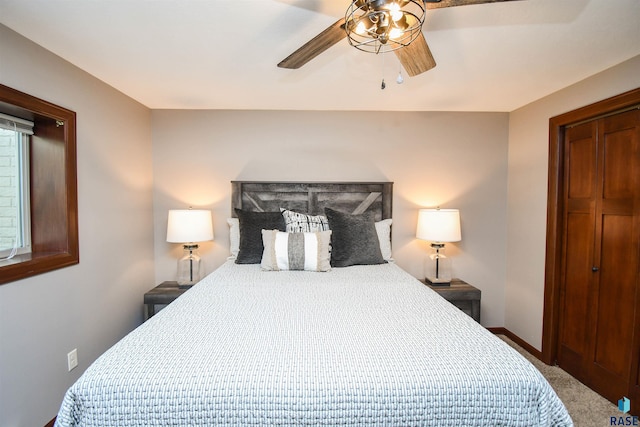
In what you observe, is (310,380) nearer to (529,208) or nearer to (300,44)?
(300,44)

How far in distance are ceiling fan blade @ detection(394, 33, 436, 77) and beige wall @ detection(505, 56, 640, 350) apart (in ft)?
5.17

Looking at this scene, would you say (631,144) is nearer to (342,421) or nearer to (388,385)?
(388,385)

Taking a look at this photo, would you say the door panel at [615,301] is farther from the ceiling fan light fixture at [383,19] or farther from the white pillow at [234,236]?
the white pillow at [234,236]

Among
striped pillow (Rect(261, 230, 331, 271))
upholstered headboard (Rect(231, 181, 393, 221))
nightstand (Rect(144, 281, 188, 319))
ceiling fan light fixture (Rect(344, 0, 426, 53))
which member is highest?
ceiling fan light fixture (Rect(344, 0, 426, 53))

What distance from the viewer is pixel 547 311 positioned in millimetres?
2574

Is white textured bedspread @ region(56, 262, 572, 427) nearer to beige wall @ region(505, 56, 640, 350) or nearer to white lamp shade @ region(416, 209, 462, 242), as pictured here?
white lamp shade @ region(416, 209, 462, 242)

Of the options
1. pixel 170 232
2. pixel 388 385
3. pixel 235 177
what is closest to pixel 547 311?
pixel 388 385

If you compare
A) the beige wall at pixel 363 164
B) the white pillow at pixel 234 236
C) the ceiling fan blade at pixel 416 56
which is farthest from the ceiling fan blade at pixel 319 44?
the white pillow at pixel 234 236

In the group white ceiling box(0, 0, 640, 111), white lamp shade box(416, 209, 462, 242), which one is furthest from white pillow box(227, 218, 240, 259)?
white lamp shade box(416, 209, 462, 242)

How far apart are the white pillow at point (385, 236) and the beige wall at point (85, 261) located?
2287 mm

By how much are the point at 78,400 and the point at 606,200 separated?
3134 mm

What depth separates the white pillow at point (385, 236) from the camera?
2.78 m

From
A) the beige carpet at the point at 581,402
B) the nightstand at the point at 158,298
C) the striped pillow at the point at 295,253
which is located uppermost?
the striped pillow at the point at 295,253

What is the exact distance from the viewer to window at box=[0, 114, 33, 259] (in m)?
1.82
